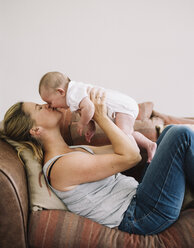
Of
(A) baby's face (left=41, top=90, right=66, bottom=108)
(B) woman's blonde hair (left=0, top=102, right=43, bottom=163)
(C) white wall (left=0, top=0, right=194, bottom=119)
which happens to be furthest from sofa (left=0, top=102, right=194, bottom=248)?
(C) white wall (left=0, top=0, right=194, bottom=119)

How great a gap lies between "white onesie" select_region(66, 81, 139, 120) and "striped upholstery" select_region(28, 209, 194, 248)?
1.91ft

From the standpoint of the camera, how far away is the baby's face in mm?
1272

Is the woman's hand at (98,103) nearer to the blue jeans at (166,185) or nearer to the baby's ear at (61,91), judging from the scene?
the baby's ear at (61,91)

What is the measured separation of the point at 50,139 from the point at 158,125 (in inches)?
32.3

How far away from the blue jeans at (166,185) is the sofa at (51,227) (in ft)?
0.16

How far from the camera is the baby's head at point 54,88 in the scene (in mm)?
1266

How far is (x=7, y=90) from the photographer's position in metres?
2.13

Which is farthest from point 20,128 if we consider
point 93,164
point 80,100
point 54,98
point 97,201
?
point 97,201

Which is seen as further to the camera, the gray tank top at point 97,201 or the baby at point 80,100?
the baby at point 80,100

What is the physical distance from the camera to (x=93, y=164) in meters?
1.09

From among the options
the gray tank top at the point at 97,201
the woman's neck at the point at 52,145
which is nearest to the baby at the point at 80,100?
the woman's neck at the point at 52,145

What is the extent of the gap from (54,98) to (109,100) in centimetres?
31

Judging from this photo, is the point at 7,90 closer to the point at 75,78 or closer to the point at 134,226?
the point at 75,78

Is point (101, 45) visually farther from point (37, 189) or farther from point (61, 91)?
point (37, 189)
